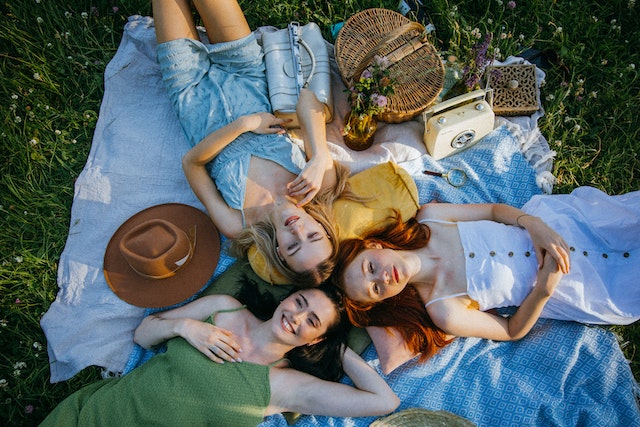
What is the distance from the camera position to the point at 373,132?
397cm

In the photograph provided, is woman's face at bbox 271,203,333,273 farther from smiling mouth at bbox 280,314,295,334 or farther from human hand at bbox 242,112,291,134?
human hand at bbox 242,112,291,134

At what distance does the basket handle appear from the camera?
3820 millimetres

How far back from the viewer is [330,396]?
3.01 m

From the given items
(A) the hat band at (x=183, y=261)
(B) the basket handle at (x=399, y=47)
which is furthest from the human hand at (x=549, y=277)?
(A) the hat band at (x=183, y=261)

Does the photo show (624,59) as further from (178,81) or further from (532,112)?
(178,81)

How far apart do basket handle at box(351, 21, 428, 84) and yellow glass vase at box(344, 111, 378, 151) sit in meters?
0.40

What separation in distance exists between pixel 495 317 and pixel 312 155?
193 cm

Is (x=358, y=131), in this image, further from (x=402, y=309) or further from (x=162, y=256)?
(x=162, y=256)

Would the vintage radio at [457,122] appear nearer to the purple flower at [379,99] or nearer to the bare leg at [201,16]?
the purple flower at [379,99]

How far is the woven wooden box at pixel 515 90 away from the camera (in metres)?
4.06

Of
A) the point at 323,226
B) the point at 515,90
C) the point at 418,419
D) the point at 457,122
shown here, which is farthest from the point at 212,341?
the point at 515,90

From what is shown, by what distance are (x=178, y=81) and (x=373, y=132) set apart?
182 centimetres

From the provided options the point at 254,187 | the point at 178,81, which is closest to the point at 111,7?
the point at 178,81

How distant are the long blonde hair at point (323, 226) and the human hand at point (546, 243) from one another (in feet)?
4.54
